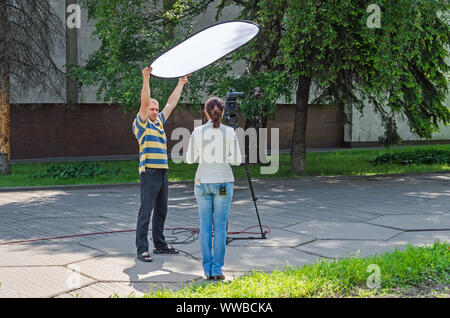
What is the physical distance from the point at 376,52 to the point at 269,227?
7249 millimetres

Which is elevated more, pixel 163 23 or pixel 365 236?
pixel 163 23

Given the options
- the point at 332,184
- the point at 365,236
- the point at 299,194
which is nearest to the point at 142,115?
the point at 365,236

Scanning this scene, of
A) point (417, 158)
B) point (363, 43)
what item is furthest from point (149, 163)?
point (417, 158)

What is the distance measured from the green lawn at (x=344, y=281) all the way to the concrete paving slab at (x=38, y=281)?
3.17 feet

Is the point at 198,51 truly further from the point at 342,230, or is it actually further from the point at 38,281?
the point at 342,230

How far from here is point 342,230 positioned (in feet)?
25.1

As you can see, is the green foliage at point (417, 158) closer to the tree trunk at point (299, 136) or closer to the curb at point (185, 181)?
the curb at point (185, 181)

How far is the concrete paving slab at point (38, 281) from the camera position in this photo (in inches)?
186

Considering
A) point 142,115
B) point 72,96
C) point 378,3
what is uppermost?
point 378,3

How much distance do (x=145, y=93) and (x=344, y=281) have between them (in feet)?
9.84

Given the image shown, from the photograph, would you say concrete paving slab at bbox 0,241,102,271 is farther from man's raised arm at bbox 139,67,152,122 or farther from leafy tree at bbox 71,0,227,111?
leafy tree at bbox 71,0,227,111

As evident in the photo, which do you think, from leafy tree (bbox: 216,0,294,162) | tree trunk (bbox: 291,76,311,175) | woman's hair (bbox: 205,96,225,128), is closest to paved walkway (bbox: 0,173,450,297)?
woman's hair (bbox: 205,96,225,128)
